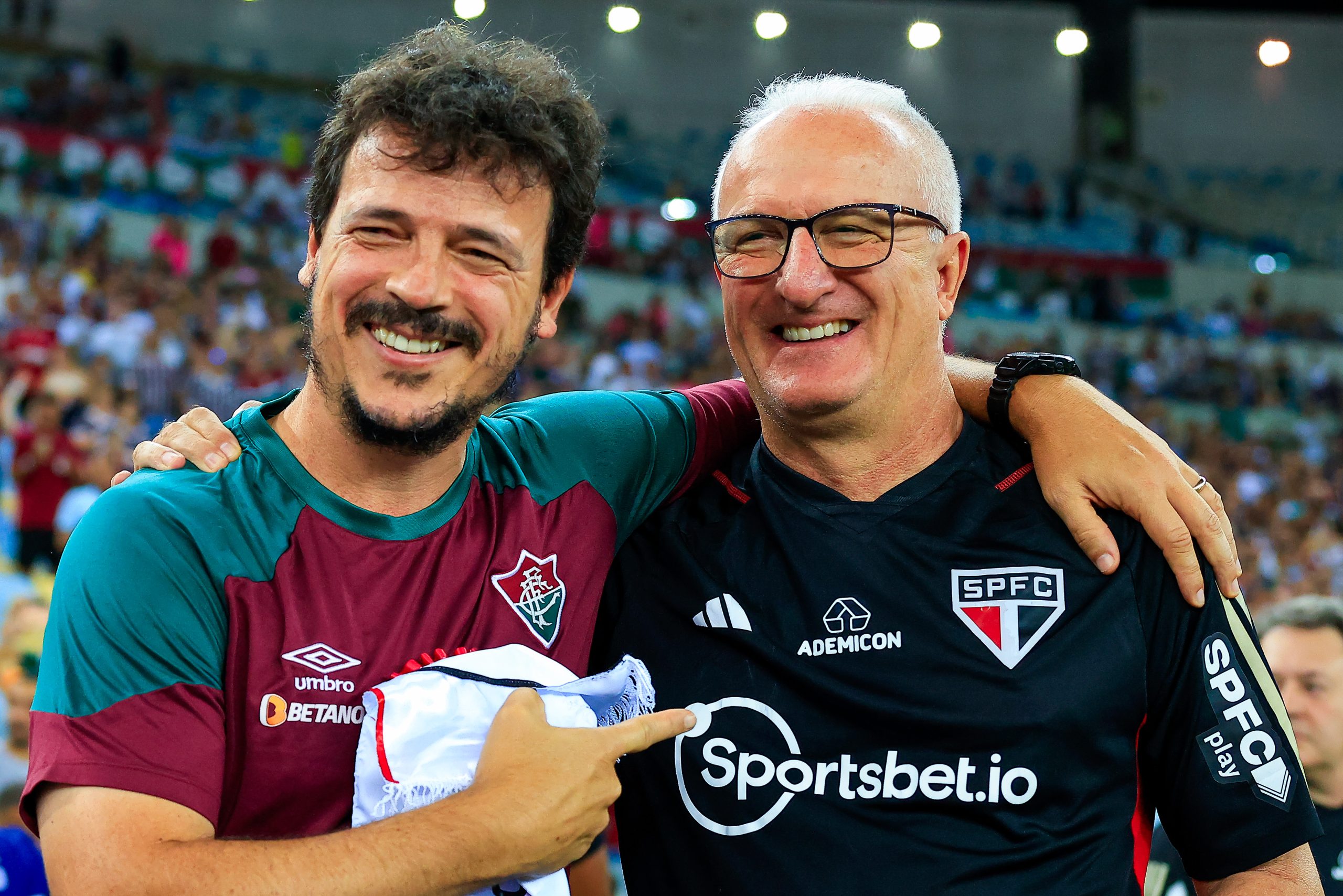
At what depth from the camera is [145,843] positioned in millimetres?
1553

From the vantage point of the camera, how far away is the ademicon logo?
1949mm

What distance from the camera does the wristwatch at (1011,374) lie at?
2.31m

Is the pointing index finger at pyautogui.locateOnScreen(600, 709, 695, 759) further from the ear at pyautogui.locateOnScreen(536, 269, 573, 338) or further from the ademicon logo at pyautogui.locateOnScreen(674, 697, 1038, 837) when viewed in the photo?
the ear at pyautogui.locateOnScreen(536, 269, 573, 338)

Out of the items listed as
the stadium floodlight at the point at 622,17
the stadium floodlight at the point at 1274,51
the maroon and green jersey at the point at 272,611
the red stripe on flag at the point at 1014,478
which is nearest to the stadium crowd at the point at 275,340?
the maroon and green jersey at the point at 272,611

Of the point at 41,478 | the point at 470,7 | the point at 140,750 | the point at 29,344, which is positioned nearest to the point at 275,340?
the point at 29,344

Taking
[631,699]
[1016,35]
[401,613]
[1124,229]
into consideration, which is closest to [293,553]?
[401,613]

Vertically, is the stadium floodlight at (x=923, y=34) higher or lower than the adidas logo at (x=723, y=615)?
higher

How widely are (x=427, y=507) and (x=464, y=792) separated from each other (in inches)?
20.0

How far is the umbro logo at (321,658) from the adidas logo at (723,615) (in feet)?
1.98

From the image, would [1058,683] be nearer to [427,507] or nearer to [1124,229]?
[427,507]

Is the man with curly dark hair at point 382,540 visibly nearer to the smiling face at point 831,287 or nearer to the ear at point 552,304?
the ear at point 552,304

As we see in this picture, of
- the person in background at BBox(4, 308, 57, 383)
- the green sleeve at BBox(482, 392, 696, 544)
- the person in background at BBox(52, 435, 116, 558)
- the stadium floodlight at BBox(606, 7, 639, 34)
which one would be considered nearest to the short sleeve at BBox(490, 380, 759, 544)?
the green sleeve at BBox(482, 392, 696, 544)

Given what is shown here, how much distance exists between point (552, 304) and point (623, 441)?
29 cm

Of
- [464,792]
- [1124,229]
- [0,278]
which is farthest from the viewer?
[1124,229]
